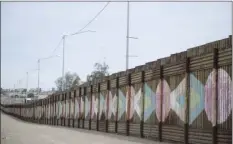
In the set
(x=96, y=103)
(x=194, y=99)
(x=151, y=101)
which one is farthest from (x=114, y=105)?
(x=194, y=99)

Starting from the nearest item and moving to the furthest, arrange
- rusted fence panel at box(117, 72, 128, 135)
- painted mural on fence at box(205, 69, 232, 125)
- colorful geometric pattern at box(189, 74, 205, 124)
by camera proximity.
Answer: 1. painted mural on fence at box(205, 69, 232, 125)
2. colorful geometric pattern at box(189, 74, 205, 124)
3. rusted fence panel at box(117, 72, 128, 135)

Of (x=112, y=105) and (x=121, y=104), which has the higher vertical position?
(x=121, y=104)

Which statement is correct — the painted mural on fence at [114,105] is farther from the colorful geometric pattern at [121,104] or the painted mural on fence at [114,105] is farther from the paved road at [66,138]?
the paved road at [66,138]

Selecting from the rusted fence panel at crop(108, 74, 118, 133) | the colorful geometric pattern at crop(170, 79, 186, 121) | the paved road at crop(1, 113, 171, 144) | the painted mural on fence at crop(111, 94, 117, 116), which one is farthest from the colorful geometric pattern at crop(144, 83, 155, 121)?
the painted mural on fence at crop(111, 94, 117, 116)

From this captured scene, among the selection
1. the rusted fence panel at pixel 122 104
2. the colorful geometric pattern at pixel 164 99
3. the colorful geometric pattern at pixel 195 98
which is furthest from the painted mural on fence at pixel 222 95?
the rusted fence panel at pixel 122 104

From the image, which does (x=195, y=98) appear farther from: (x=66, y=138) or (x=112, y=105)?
(x=112, y=105)

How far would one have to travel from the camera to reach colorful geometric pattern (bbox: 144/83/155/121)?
70.4 ft

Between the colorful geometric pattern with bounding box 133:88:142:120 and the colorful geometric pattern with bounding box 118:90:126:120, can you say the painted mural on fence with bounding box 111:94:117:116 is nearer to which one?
the colorful geometric pattern with bounding box 118:90:126:120

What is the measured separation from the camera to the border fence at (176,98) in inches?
593

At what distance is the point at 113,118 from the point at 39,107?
57478mm

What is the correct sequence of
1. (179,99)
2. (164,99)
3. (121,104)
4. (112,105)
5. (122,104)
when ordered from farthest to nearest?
(112,105), (121,104), (122,104), (164,99), (179,99)

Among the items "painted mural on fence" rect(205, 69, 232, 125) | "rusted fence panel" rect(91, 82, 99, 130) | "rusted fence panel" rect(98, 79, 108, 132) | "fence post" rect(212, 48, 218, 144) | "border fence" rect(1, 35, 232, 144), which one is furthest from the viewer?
"rusted fence panel" rect(91, 82, 99, 130)

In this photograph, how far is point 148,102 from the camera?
72.3 feet

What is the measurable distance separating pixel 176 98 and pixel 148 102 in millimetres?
3517
